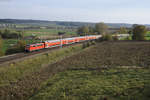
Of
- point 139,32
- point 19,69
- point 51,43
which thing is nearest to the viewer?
point 19,69

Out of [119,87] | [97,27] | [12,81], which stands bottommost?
[12,81]

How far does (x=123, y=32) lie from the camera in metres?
117

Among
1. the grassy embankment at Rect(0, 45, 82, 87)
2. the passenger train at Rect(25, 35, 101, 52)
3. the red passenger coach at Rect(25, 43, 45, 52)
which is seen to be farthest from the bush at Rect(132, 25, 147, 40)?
the grassy embankment at Rect(0, 45, 82, 87)

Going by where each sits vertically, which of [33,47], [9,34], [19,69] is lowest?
[19,69]

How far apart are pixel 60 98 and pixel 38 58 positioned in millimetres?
19073

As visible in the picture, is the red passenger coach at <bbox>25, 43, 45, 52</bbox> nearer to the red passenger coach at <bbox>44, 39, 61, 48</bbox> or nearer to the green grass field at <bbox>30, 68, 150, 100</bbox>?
the red passenger coach at <bbox>44, 39, 61, 48</bbox>

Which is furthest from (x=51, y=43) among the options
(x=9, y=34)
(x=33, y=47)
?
(x=9, y=34)

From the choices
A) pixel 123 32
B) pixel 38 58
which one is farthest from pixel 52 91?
pixel 123 32

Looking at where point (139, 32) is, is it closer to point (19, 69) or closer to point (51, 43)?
point (51, 43)

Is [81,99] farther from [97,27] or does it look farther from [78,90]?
[97,27]

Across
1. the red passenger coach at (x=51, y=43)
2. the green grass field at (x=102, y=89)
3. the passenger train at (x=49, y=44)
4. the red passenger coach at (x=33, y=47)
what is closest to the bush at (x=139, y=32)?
the passenger train at (x=49, y=44)

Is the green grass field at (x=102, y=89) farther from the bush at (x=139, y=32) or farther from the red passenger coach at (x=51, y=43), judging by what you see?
the bush at (x=139, y=32)

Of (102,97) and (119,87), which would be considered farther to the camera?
(119,87)

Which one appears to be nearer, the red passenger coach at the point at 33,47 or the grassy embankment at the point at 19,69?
the grassy embankment at the point at 19,69
